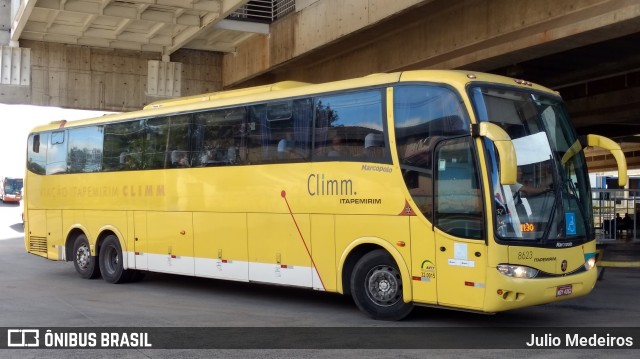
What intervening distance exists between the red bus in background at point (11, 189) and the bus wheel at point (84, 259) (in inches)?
2085

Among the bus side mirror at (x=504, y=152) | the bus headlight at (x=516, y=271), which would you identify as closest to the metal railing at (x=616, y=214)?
the bus headlight at (x=516, y=271)

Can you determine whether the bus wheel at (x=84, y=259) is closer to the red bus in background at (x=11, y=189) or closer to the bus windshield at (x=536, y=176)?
the bus windshield at (x=536, y=176)

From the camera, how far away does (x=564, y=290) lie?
9.38 meters

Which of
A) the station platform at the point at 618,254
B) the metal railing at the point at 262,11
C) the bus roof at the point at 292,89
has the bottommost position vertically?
the station platform at the point at 618,254

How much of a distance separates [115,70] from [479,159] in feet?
58.7

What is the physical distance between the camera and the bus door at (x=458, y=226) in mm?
9078

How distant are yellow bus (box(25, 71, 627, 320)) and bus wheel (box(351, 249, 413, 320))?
0.02 metres

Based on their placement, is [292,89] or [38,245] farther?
[38,245]

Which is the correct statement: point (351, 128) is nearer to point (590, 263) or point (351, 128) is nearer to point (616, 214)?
point (590, 263)

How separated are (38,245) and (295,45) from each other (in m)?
8.38

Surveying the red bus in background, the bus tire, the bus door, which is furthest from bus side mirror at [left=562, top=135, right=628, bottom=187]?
the red bus in background

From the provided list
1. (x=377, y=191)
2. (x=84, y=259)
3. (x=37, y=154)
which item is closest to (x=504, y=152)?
(x=377, y=191)

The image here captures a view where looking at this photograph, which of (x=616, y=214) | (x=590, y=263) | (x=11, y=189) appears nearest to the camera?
(x=590, y=263)

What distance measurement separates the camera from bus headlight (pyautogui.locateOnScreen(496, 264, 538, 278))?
8.94 m
